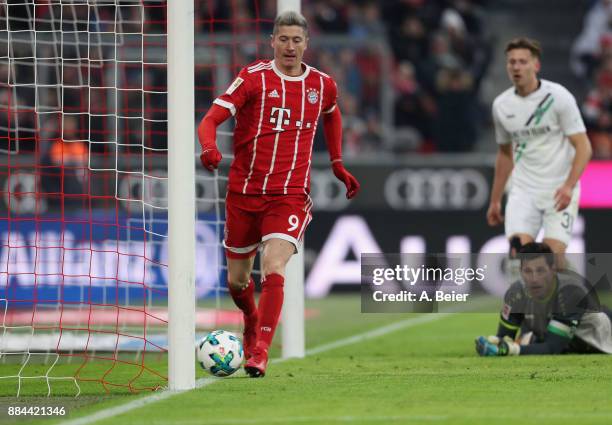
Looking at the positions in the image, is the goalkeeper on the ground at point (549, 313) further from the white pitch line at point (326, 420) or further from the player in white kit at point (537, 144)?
the white pitch line at point (326, 420)

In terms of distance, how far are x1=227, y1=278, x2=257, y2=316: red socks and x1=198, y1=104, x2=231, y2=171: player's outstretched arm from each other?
135cm

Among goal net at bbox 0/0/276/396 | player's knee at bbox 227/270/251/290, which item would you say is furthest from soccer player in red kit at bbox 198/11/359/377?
goal net at bbox 0/0/276/396

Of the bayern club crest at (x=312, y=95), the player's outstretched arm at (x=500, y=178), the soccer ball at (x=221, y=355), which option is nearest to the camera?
the soccer ball at (x=221, y=355)

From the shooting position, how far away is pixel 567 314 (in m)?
9.27

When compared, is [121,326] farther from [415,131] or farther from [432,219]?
[415,131]

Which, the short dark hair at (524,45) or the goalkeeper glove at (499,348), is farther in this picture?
the short dark hair at (524,45)

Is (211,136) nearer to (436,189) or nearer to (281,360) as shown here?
(281,360)

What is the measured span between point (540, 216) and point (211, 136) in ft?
11.2

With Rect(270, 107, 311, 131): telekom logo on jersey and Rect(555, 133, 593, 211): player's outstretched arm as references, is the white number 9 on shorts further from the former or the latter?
Rect(555, 133, 593, 211): player's outstretched arm

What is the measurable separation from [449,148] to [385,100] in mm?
1172

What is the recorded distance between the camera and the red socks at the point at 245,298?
8617 millimetres

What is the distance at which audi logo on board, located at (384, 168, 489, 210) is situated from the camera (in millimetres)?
16844

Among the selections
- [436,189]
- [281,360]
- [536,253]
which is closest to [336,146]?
[281,360]

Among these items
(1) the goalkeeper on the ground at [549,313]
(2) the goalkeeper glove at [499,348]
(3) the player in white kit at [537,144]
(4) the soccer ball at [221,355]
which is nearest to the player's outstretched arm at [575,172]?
(3) the player in white kit at [537,144]
